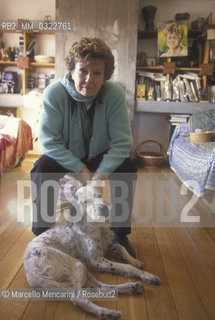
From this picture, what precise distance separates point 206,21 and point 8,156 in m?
3.09

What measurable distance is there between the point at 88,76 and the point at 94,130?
12.5 inches

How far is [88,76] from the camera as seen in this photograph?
4.93 feet

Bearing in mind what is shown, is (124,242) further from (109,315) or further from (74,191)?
(109,315)

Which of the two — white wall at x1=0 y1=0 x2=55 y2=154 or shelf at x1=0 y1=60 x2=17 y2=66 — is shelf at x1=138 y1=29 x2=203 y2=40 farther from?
shelf at x1=0 y1=60 x2=17 y2=66

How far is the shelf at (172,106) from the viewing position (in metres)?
3.71

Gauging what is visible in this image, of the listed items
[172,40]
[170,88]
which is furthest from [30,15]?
[170,88]

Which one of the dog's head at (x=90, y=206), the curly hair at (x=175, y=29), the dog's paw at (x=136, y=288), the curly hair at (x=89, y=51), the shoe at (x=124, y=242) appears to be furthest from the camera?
the curly hair at (x=175, y=29)

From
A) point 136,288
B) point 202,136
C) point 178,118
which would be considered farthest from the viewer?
point 178,118

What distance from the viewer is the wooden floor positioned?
3.77 feet

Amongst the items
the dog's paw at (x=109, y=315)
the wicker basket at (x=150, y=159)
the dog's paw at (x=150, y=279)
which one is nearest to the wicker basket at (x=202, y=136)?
the wicker basket at (x=150, y=159)

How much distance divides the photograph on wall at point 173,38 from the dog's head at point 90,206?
9.74 feet

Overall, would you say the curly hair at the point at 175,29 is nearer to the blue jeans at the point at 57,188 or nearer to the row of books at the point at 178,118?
the row of books at the point at 178,118

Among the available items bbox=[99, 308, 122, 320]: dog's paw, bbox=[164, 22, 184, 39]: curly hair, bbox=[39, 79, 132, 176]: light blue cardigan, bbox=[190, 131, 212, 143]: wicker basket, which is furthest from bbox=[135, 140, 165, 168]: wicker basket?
bbox=[99, 308, 122, 320]: dog's paw

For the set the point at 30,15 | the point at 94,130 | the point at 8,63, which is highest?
the point at 30,15
